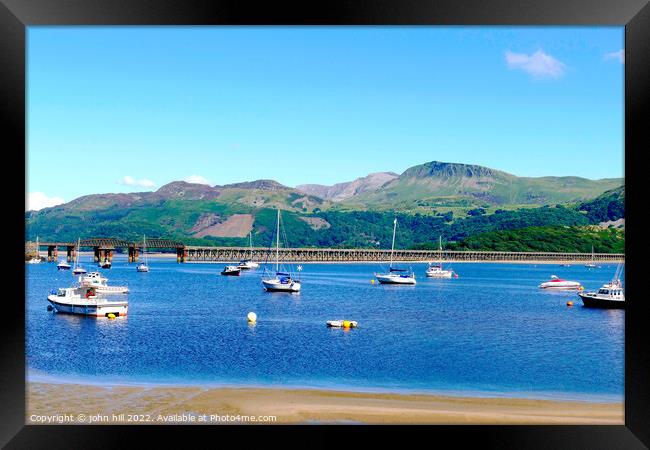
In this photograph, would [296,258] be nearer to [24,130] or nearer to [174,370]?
[174,370]

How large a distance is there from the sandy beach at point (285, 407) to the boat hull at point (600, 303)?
725 inches

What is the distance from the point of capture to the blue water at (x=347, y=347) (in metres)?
13.6

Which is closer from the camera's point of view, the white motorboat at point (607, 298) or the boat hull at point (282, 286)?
the white motorboat at point (607, 298)

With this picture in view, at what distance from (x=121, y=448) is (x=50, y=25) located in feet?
12.3

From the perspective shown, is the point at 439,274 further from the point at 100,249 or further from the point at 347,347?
the point at 347,347

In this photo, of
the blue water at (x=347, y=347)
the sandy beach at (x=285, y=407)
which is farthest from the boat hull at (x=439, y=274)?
the sandy beach at (x=285, y=407)

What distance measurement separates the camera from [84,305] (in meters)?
23.0

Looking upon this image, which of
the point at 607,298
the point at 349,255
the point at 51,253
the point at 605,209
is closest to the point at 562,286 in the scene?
the point at 607,298

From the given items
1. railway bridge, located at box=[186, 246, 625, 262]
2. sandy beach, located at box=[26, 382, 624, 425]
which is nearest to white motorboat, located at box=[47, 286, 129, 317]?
sandy beach, located at box=[26, 382, 624, 425]

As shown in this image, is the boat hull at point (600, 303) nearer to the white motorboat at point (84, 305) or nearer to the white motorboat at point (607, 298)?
the white motorboat at point (607, 298)

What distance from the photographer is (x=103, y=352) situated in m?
16.7

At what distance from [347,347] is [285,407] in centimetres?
740

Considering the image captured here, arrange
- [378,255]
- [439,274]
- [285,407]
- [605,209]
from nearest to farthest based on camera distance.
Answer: [285,407] < [439,274] < [378,255] < [605,209]

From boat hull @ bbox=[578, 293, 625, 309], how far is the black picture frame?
24.5m
